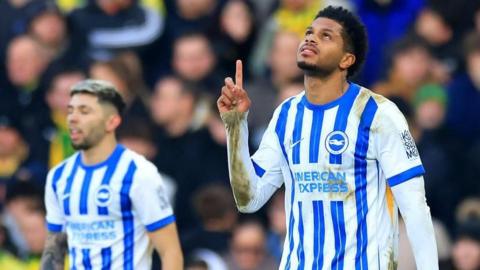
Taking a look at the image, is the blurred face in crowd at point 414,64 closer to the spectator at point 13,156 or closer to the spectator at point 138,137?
the spectator at point 138,137

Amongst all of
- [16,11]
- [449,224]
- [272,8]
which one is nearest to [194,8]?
[272,8]

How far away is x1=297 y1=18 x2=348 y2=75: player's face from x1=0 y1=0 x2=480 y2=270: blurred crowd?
3.49 m

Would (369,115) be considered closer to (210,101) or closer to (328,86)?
(328,86)

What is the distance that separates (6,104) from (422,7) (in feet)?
12.3

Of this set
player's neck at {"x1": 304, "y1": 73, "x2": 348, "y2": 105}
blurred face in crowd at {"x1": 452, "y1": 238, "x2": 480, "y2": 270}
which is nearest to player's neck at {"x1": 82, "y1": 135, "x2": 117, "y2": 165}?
player's neck at {"x1": 304, "y1": 73, "x2": 348, "y2": 105}

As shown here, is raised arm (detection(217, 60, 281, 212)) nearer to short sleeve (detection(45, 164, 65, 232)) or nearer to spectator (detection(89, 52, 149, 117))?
short sleeve (detection(45, 164, 65, 232))

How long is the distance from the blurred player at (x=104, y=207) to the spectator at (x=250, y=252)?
2.14 meters

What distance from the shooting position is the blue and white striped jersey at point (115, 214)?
779 centimetres

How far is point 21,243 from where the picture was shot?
433 inches

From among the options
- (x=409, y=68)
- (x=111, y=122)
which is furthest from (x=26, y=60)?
(x=111, y=122)

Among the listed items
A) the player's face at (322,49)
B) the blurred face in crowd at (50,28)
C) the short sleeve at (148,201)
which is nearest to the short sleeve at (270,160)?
Answer: the player's face at (322,49)

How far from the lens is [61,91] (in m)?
11.6

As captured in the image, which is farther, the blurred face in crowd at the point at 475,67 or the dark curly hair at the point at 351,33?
the blurred face in crowd at the point at 475,67

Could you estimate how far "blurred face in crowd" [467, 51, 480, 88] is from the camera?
9.91 m
